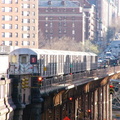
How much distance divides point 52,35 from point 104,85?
119866 mm

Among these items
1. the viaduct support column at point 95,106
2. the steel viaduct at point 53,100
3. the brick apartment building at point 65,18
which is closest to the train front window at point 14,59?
the steel viaduct at point 53,100

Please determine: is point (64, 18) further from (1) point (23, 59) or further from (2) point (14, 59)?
(1) point (23, 59)

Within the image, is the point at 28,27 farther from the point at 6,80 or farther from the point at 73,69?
the point at 6,80

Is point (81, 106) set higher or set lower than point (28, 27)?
lower

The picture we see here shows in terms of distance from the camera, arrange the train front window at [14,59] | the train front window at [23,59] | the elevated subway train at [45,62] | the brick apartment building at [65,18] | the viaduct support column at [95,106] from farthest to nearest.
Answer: the brick apartment building at [65,18] < the viaduct support column at [95,106] < the train front window at [14,59] < the train front window at [23,59] < the elevated subway train at [45,62]

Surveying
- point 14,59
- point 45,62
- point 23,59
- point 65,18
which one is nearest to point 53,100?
point 23,59

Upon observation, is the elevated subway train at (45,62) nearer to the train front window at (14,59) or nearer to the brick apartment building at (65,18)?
the train front window at (14,59)

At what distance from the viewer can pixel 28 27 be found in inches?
5281

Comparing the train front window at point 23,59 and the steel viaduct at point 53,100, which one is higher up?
the train front window at point 23,59

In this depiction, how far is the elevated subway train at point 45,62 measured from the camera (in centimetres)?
4078

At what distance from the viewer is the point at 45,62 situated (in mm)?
48000

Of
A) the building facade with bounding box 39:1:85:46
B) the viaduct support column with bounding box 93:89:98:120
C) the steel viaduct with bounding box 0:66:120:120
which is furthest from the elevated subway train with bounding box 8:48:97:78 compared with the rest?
the building facade with bounding box 39:1:85:46

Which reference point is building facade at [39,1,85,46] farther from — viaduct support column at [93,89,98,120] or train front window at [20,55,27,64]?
train front window at [20,55,27,64]

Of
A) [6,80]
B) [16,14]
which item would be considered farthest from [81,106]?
[16,14]
